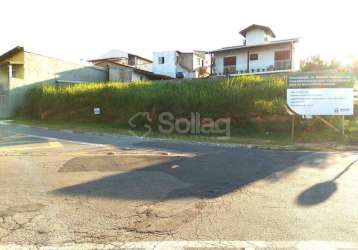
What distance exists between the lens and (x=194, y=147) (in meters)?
13.7

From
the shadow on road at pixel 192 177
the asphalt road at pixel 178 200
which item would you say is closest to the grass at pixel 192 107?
the shadow on road at pixel 192 177

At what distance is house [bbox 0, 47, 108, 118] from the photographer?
1133 inches

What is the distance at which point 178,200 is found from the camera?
6473 millimetres

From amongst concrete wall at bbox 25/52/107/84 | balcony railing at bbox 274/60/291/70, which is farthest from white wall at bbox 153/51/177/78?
balcony railing at bbox 274/60/291/70

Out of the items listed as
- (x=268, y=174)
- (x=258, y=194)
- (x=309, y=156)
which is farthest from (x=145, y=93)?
(x=258, y=194)

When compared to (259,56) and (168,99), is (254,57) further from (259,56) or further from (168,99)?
(168,99)

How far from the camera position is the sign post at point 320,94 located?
47.1ft

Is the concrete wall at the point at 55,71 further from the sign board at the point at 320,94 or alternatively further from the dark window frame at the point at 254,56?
the sign board at the point at 320,94

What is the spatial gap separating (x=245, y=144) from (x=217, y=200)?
8462mm

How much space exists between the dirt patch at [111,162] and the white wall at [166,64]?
37.2 meters

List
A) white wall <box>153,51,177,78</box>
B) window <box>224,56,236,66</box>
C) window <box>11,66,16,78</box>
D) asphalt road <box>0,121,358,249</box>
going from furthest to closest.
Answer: white wall <box>153,51,177,78</box> < window <box>224,56,236,66</box> < window <box>11,66,16,78</box> < asphalt road <box>0,121,358,249</box>

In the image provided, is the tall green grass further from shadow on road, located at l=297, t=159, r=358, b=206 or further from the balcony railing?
the balcony railing

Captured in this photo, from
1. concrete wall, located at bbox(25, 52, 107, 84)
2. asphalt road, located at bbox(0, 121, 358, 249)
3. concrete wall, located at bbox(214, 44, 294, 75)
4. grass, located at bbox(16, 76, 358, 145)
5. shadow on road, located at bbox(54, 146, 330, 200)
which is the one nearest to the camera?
asphalt road, located at bbox(0, 121, 358, 249)

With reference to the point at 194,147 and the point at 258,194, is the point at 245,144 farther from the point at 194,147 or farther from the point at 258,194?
the point at 258,194
